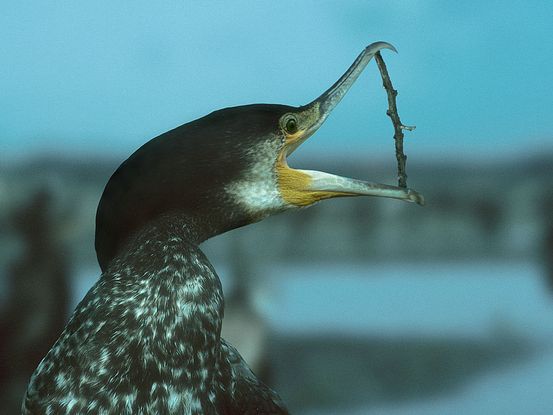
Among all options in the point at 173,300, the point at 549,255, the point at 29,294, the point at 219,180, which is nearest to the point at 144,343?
the point at 173,300

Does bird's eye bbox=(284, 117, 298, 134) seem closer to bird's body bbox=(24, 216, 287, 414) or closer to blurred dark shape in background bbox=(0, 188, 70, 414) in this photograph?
bird's body bbox=(24, 216, 287, 414)

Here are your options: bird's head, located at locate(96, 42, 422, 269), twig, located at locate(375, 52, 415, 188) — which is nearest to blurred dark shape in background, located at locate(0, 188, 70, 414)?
bird's head, located at locate(96, 42, 422, 269)

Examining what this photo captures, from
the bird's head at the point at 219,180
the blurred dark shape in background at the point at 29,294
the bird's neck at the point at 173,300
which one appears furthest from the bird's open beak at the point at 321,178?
the blurred dark shape in background at the point at 29,294

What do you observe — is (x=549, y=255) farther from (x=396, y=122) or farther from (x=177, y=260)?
(x=177, y=260)

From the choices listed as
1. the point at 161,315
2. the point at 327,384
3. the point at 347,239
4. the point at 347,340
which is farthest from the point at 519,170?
the point at 161,315

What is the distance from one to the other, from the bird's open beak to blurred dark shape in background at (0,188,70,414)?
98 cm

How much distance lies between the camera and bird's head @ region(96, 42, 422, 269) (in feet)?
3.50

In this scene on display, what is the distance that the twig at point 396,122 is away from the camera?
117cm

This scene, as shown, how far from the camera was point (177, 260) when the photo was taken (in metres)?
1.01

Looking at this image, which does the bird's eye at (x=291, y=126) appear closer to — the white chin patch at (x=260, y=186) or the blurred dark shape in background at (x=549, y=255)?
the white chin patch at (x=260, y=186)

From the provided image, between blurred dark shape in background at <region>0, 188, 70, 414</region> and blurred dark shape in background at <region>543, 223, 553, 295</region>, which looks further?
blurred dark shape in background at <region>543, 223, 553, 295</region>

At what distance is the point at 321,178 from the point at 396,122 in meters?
0.17

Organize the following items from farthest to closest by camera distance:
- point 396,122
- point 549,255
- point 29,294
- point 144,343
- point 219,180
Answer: point 549,255
point 29,294
point 396,122
point 219,180
point 144,343

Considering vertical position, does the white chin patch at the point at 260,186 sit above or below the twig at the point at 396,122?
below
